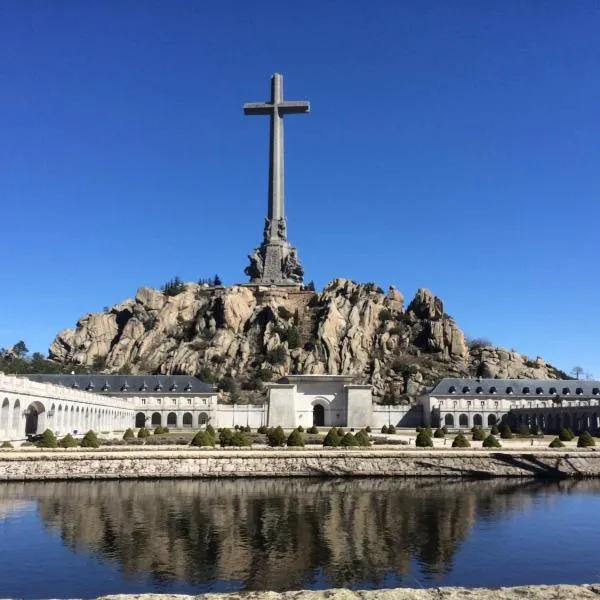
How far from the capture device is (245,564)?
17344 millimetres

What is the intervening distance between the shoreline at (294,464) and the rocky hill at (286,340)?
217 ft

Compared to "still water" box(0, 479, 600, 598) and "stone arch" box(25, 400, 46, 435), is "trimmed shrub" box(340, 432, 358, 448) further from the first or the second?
"stone arch" box(25, 400, 46, 435)

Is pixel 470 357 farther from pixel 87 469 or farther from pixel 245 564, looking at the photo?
pixel 245 564

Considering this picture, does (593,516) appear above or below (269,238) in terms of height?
→ below

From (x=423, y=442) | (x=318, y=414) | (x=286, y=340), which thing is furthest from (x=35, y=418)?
(x=286, y=340)

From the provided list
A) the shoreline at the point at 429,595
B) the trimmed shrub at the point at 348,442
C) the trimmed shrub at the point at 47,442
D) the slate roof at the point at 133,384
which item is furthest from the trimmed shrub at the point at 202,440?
the slate roof at the point at 133,384

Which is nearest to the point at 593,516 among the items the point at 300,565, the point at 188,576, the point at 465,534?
the point at 465,534

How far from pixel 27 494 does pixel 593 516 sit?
82.2 ft

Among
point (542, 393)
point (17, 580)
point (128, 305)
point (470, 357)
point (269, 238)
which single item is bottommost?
point (17, 580)

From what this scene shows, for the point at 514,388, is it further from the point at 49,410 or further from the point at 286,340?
the point at 49,410

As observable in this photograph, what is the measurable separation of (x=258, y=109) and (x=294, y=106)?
24.6 feet

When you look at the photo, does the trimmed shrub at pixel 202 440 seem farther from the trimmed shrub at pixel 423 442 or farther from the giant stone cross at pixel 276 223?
the giant stone cross at pixel 276 223

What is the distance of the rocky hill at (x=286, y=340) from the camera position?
111250 millimetres

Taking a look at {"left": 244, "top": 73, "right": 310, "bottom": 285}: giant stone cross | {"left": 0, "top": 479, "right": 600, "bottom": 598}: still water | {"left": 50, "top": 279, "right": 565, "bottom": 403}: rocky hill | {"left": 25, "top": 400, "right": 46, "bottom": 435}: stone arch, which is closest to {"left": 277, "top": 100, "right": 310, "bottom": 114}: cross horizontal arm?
{"left": 244, "top": 73, "right": 310, "bottom": 285}: giant stone cross
